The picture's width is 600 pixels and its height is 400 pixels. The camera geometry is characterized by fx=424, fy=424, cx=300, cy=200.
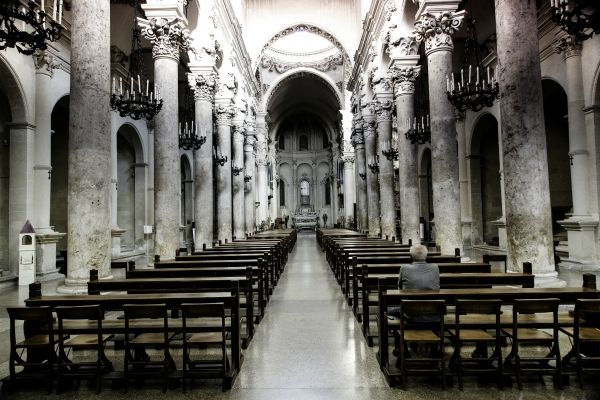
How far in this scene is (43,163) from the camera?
10.8 meters

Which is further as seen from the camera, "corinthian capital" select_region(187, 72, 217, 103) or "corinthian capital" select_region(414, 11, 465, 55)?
"corinthian capital" select_region(187, 72, 217, 103)

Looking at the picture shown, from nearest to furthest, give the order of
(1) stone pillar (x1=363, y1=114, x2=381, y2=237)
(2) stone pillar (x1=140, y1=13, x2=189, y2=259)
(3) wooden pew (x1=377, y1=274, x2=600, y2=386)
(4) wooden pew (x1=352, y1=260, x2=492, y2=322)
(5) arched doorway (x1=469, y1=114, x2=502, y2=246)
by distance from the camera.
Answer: (3) wooden pew (x1=377, y1=274, x2=600, y2=386), (4) wooden pew (x1=352, y1=260, x2=492, y2=322), (2) stone pillar (x1=140, y1=13, x2=189, y2=259), (5) arched doorway (x1=469, y1=114, x2=502, y2=246), (1) stone pillar (x1=363, y1=114, x2=381, y2=237)

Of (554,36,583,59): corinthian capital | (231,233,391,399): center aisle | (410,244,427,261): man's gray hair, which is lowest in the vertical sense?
(231,233,391,399): center aisle

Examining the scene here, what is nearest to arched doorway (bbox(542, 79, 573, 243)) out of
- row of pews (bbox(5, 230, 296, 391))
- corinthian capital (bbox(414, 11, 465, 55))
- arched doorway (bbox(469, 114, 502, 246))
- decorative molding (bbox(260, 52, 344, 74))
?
arched doorway (bbox(469, 114, 502, 246))

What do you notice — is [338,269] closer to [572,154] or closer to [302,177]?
[572,154]

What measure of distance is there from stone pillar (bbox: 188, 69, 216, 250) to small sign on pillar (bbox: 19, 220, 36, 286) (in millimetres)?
5295

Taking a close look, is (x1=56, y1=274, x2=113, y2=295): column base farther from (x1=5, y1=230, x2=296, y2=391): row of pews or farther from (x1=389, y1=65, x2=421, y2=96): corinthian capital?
(x1=389, y1=65, x2=421, y2=96): corinthian capital

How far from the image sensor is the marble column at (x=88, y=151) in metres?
6.29

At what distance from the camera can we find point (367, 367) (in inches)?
169

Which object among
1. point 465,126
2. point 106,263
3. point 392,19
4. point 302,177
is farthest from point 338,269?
point 302,177

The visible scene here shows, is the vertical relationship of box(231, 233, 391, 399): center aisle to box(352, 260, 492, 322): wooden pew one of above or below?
below

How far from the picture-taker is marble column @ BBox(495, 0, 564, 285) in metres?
6.27

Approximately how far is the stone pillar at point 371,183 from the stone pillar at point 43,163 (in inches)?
504

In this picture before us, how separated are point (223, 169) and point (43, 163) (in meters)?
7.89
